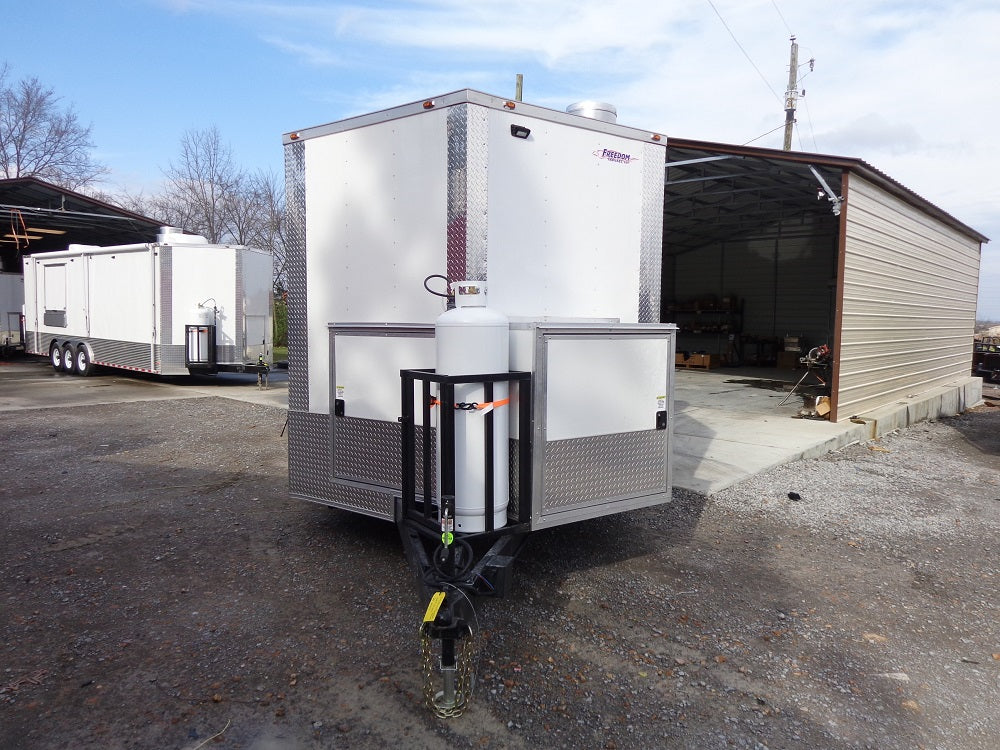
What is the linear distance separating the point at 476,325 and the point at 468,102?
4.88 feet

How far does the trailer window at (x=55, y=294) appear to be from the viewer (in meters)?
16.2

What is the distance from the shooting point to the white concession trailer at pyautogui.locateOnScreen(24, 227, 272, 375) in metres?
13.5

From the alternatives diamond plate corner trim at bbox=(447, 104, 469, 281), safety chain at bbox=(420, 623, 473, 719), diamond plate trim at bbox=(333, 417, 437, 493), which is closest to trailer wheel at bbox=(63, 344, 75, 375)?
diamond plate trim at bbox=(333, 417, 437, 493)

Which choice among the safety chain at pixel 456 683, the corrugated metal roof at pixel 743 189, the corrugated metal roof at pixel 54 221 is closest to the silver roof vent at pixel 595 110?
the safety chain at pixel 456 683

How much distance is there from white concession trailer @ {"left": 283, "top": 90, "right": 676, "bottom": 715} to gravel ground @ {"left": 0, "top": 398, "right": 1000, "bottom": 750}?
49 cm

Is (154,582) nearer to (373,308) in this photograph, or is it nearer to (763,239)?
(373,308)

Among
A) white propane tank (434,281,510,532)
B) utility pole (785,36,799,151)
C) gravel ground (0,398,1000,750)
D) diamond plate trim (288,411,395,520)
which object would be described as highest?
utility pole (785,36,799,151)

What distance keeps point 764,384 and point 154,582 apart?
49.5 feet

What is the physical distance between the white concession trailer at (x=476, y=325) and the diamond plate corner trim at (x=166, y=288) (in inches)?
378

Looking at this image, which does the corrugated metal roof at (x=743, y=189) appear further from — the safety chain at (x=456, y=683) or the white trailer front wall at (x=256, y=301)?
the safety chain at (x=456, y=683)

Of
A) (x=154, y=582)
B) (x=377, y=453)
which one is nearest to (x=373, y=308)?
(x=377, y=453)

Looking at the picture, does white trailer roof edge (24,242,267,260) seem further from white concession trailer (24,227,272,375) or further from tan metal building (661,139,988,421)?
tan metal building (661,139,988,421)

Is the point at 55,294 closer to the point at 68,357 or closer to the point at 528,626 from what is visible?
the point at 68,357

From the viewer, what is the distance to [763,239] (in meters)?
24.1
